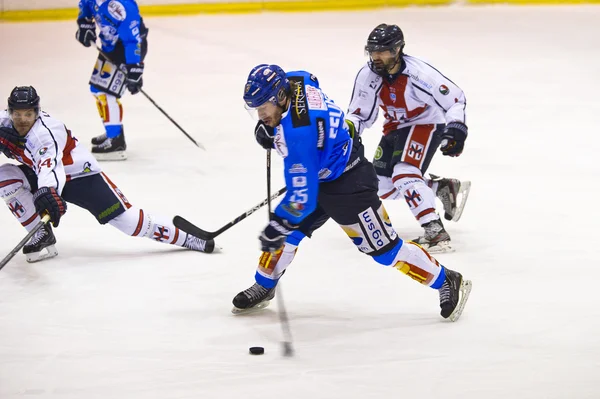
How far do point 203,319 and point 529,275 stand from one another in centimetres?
157

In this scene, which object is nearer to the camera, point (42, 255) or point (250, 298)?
point (250, 298)

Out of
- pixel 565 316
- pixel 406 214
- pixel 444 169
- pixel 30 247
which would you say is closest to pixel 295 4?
pixel 444 169

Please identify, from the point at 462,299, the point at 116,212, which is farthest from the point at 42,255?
the point at 462,299

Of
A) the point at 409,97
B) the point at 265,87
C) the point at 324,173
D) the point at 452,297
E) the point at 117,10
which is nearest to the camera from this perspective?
the point at 265,87

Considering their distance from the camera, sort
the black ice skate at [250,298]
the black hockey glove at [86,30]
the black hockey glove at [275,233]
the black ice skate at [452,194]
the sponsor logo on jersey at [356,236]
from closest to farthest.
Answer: the black hockey glove at [275,233], the sponsor logo on jersey at [356,236], the black ice skate at [250,298], the black ice skate at [452,194], the black hockey glove at [86,30]

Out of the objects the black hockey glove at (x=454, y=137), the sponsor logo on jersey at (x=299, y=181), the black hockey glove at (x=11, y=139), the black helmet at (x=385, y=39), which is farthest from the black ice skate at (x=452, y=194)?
the black hockey glove at (x=11, y=139)

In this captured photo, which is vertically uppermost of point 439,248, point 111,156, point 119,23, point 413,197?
point 119,23

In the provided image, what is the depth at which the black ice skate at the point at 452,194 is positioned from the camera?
5.14 m

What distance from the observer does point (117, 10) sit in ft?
21.6

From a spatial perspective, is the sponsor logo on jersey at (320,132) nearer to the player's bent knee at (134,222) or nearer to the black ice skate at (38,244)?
the player's bent knee at (134,222)

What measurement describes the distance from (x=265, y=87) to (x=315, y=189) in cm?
41

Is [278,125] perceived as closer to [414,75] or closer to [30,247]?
[414,75]

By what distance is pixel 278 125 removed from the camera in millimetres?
3520

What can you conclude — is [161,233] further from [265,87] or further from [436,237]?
[265,87]
